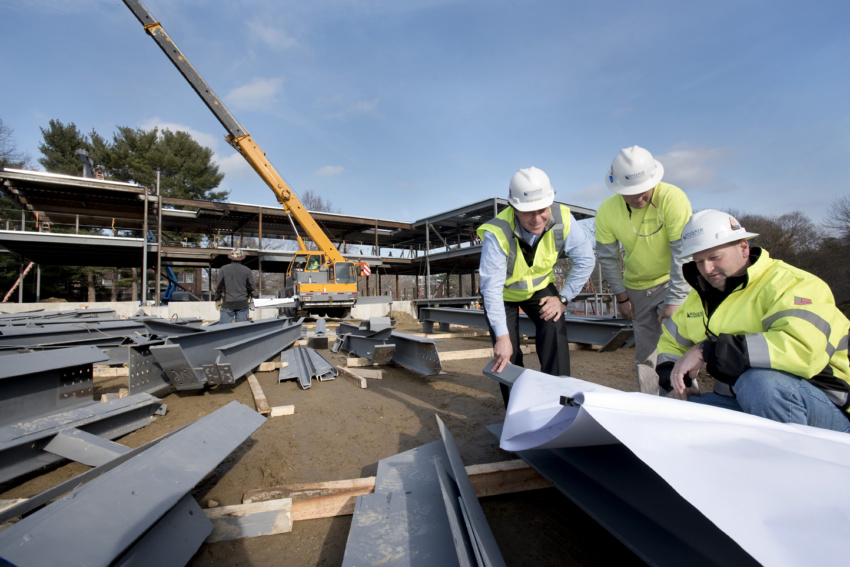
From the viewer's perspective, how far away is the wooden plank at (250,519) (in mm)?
1710

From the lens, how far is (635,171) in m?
2.56

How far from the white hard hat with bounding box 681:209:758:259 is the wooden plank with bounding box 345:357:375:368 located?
4449 mm

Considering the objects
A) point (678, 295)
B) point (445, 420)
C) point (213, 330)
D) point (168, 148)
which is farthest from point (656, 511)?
point (168, 148)

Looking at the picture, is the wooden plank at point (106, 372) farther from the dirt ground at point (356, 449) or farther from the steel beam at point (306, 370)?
the steel beam at point (306, 370)

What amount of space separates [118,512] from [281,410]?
2.34m

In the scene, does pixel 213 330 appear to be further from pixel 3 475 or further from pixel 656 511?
pixel 656 511

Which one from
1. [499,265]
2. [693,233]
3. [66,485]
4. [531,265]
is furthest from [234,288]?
[693,233]

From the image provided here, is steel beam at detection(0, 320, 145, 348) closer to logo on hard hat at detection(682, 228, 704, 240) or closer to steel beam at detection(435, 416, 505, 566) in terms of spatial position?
steel beam at detection(435, 416, 505, 566)

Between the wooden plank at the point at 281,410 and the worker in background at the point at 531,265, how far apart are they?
79.7 inches

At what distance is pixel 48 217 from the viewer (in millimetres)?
19031

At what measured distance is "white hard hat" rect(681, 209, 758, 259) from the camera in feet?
5.64

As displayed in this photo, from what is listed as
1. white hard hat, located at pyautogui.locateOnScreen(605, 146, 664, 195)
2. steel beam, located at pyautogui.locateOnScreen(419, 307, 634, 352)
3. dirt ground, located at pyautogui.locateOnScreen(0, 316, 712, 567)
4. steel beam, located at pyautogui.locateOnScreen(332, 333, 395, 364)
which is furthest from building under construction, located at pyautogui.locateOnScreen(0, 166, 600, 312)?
white hard hat, located at pyautogui.locateOnScreen(605, 146, 664, 195)

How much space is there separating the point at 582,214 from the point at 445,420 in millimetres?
14927

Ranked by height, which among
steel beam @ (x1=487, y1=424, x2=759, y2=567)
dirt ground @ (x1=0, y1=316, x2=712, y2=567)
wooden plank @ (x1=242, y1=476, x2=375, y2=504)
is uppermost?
steel beam @ (x1=487, y1=424, x2=759, y2=567)
